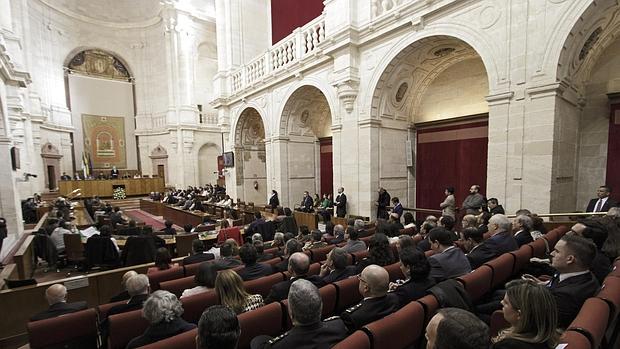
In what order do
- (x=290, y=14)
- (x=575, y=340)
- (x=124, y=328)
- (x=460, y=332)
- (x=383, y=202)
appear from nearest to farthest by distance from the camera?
(x=460, y=332)
(x=575, y=340)
(x=124, y=328)
(x=383, y=202)
(x=290, y=14)

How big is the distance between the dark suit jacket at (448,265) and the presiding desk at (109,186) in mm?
18621

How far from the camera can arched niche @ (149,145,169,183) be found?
64.8 ft

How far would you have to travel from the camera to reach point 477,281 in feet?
7.37

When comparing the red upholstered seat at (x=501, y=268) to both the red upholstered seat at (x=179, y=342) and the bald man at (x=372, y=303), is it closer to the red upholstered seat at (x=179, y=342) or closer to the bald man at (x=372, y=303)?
the bald man at (x=372, y=303)

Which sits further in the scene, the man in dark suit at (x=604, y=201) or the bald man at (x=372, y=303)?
the man in dark suit at (x=604, y=201)

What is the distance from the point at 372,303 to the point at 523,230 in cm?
276

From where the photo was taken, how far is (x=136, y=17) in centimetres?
2030

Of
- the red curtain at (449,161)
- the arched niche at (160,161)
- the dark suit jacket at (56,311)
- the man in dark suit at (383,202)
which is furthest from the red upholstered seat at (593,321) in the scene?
the arched niche at (160,161)

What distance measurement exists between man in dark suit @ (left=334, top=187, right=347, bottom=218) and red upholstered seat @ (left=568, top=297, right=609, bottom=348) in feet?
19.6

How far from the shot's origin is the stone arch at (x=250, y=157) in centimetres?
1215

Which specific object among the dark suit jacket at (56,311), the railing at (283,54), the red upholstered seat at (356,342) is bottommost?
the dark suit jacket at (56,311)

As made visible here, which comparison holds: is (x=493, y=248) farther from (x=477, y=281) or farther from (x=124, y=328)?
(x=124, y=328)

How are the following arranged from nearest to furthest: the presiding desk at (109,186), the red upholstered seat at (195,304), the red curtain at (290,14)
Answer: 1. the red upholstered seat at (195,304)
2. the red curtain at (290,14)
3. the presiding desk at (109,186)

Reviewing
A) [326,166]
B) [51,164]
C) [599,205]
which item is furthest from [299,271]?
[51,164]
